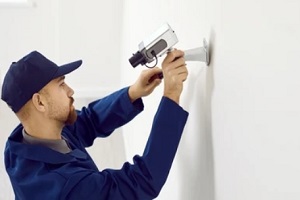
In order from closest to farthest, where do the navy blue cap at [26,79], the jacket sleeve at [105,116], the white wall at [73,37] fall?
the navy blue cap at [26,79] < the jacket sleeve at [105,116] < the white wall at [73,37]

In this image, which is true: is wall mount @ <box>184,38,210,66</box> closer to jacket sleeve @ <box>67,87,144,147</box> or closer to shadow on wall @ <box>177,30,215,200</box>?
shadow on wall @ <box>177,30,215,200</box>

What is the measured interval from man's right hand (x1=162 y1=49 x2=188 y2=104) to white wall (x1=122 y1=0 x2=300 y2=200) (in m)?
0.07

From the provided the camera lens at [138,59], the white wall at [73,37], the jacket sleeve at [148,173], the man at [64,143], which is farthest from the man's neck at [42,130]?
the white wall at [73,37]

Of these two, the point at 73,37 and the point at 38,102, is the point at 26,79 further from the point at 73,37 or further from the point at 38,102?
the point at 73,37

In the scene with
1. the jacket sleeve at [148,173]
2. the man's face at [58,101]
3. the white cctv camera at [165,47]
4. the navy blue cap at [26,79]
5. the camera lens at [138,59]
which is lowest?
the jacket sleeve at [148,173]

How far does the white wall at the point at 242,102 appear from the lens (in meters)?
0.72

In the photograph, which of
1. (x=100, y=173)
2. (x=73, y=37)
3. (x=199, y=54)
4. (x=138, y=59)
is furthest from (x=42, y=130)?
(x=73, y=37)

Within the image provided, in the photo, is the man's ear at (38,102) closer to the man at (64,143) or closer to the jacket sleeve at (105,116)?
the man at (64,143)

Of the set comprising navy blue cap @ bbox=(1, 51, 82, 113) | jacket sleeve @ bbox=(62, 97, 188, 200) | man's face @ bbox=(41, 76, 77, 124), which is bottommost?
jacket sleeve @ bbox=(62, 97, 188, 200)

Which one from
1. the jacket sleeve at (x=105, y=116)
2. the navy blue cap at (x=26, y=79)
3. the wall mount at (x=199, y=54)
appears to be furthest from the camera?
the jacket sleeve at (x=105, y=116)

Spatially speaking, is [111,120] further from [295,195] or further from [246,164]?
[295,195]

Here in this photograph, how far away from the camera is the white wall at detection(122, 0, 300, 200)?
716mm

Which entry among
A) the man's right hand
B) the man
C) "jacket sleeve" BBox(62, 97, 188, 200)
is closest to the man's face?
the man

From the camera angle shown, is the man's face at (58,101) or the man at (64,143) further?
the man's face at (58,101)
